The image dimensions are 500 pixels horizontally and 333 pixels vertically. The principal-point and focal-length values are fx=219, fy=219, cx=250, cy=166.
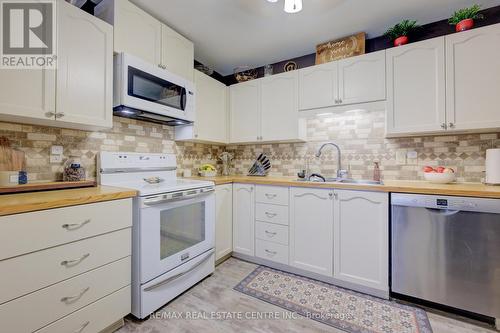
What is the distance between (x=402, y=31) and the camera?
6.47 ft

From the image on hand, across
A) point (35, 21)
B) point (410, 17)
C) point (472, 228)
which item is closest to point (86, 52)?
point (35, 21)

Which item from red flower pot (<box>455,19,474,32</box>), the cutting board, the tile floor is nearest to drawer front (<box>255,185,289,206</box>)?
the tile floor

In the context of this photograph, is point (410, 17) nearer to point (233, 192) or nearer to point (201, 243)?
point (233, 192)

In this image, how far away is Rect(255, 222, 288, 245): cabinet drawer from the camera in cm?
221

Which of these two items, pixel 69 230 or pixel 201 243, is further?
pixel 201 243

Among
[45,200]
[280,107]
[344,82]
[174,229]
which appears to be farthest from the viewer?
[280,107]

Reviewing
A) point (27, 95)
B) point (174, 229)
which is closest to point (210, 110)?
point (174, 229)

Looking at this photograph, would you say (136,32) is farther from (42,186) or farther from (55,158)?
(42,186)

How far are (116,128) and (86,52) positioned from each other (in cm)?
65

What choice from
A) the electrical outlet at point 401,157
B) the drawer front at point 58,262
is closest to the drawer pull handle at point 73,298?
the drawer front at point 58,262

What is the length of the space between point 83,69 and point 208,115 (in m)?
1.30

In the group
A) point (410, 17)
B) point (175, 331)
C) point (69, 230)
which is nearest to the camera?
point (69, 230)

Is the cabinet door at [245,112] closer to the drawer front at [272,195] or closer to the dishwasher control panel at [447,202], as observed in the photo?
the drawer front at [272,195]

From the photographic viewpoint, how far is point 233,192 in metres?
2.52
